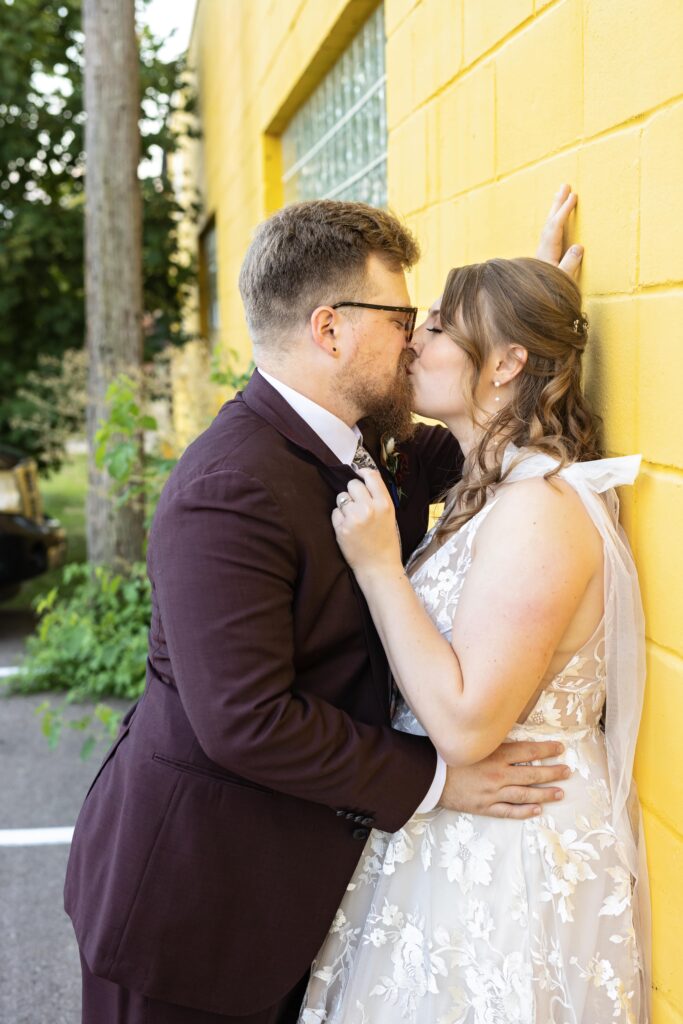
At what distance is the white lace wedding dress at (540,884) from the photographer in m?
1.69

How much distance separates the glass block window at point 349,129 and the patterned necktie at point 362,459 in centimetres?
224

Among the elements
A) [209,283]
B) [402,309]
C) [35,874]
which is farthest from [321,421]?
[209,283]

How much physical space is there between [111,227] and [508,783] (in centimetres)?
596

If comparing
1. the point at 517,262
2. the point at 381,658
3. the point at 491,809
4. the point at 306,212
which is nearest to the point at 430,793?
the point at 491,809

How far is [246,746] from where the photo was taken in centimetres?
161

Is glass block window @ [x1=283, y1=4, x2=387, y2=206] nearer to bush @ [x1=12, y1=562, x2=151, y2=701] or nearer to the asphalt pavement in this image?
bush @ [x1=12, y1=562, x2=151, y2=701]

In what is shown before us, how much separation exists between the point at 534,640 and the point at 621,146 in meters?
0.87

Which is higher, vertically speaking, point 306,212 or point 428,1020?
point 306,212

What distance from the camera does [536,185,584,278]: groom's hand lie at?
74.7 inches

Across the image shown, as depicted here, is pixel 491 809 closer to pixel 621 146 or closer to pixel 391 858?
pixel 391 858

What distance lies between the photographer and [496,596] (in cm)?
163

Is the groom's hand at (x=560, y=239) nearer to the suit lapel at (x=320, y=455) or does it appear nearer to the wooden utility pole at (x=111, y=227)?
the suit lapel at (x=320, y=455)

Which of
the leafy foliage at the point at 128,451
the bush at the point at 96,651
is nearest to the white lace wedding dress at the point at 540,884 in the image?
the leafy foliage at the point at 128,451

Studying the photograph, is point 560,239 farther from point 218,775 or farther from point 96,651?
point 96,651
